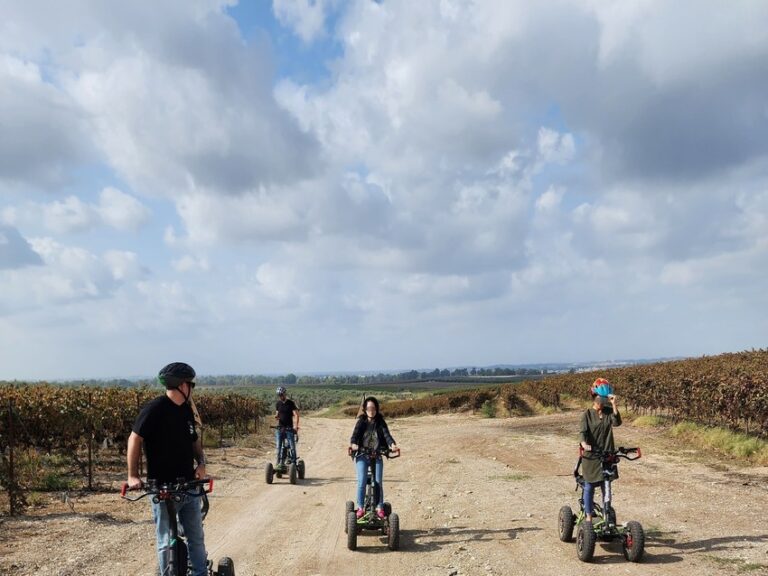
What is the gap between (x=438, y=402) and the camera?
55.2 metres

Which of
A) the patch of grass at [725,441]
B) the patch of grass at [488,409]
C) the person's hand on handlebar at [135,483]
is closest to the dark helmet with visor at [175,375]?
the person's hand on handlebar at [135,483]

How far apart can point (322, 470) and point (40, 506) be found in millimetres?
9193

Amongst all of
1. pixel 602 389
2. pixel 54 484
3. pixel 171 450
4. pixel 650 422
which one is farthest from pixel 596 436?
pixel 650 422

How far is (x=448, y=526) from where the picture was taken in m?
11.0

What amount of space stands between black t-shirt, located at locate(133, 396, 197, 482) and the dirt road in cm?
356

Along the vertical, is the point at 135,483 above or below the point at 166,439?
below

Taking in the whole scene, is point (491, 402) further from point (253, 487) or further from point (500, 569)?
point (500, 569)

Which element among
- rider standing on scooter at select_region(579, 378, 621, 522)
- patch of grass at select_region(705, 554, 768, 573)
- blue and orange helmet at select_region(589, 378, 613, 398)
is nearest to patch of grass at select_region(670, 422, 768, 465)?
patch of grass at select_region(705, 554, 768, 573)

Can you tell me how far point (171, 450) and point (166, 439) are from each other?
118 mm

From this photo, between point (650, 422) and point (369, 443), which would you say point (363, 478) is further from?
point (650, 422)

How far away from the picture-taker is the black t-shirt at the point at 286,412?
1673 cm

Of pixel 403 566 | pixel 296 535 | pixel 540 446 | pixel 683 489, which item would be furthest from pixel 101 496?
pixel 540 446

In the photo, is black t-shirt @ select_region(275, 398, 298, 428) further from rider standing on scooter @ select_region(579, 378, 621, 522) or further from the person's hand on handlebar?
the person's hand on handlebar

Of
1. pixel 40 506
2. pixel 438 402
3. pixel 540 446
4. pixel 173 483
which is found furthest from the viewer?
pixel 438 402
